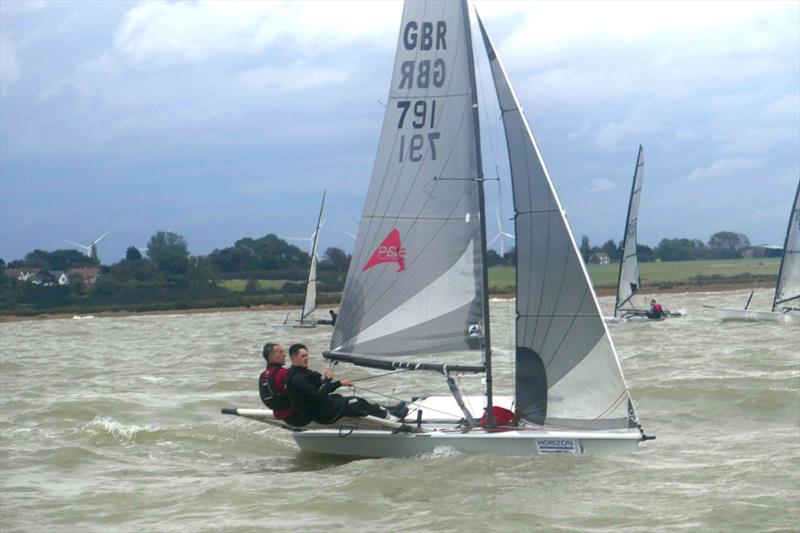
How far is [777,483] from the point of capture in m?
9.77

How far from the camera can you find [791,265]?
111 ft

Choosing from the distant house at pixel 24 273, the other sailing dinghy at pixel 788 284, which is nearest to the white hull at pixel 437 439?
the other sailing dinghy at pixel 788 284

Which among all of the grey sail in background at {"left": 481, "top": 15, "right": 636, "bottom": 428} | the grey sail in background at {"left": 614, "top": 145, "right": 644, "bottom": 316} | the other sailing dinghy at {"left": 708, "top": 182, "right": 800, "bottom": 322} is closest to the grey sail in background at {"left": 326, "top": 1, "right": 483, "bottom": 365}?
the grey sail in background at {"left": 481, "top": 15, "right": 636, "bottom": 428}

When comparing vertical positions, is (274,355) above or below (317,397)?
above

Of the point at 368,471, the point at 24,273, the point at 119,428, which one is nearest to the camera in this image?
the point at 368,471

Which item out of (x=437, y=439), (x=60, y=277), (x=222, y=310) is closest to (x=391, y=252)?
(x=437, y=439)

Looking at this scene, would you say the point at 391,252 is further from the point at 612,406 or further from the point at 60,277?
the point at 60,277

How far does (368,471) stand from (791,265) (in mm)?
26518

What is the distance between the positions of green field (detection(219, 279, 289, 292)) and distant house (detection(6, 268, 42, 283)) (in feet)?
40.0

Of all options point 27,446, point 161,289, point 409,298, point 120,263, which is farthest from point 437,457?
point 120,263

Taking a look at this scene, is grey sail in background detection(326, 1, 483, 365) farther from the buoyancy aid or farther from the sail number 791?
the buoyancy aid

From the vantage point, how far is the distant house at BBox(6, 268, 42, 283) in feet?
232

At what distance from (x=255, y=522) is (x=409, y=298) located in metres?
3.24

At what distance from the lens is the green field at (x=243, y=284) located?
66.1 meters
